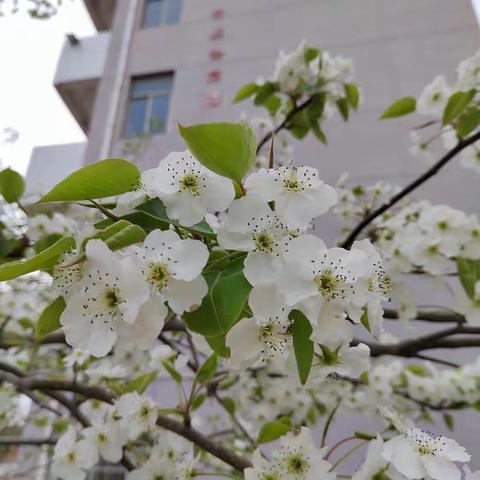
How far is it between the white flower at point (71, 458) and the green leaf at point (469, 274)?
0.80 metres

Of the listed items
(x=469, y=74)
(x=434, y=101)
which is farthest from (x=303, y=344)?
(x=434, y=101)

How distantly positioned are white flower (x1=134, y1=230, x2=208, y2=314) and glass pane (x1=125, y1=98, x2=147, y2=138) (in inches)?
119

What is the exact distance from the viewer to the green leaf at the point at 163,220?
0.42 m

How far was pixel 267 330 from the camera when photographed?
44 cm

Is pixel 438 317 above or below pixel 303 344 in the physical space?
above

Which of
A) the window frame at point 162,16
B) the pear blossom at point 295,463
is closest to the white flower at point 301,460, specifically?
the pear blossom at point 295,463

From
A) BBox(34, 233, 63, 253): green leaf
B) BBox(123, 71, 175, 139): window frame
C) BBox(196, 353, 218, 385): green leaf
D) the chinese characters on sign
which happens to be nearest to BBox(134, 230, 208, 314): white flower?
BBox(34, 233, 63, 253): green leaf

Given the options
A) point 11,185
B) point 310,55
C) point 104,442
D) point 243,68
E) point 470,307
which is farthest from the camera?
point 243,68

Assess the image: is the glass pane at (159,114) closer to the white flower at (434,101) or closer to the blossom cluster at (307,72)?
the blossom cluster at (307,72)

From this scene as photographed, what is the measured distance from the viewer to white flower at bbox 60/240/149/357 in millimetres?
376

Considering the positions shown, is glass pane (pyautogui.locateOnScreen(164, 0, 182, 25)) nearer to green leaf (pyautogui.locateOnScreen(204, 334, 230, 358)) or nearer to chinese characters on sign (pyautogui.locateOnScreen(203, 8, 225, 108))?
chinese characters on sign (pyautogui.locateOnScreen(203, 8, 225, 108))

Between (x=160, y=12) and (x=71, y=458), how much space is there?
12.6 feet

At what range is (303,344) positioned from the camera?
409mm

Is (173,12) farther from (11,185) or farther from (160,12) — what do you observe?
(11,185)
